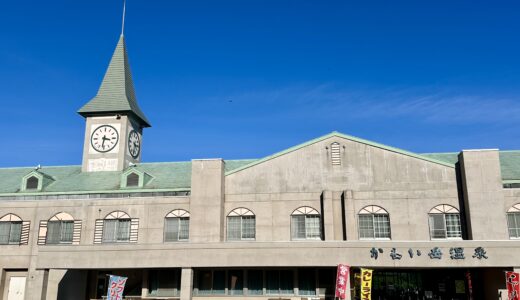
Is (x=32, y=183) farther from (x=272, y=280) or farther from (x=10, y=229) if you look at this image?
(x=272, y=280)

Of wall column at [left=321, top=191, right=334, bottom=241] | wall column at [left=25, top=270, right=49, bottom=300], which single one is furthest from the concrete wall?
wall column at [left=25, top=270, right=49, bottom=300]

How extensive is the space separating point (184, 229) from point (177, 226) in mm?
566

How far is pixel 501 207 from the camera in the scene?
32125 mm

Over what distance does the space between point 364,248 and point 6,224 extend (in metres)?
26.9

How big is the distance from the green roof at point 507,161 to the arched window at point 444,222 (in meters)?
4.09

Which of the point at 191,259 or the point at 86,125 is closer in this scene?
the point at 191,259

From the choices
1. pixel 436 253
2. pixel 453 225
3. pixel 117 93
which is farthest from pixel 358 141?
pixel 117 93

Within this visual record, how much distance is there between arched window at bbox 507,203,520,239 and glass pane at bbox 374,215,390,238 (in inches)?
291

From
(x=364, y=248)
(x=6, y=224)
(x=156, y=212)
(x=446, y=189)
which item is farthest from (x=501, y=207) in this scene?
(x=6, y=224)

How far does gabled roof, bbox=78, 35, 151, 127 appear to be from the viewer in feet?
157

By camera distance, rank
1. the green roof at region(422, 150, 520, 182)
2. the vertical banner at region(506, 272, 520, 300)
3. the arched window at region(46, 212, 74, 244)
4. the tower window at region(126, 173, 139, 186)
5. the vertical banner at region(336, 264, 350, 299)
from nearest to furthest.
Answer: the vertical banner at region(506, 272, 520, 300) < the vertical banner at region(336, 264, 350, 299) < the green roof at region(422, 150, 520, 182) < the arched window at region(46, 212, 74, 244) < the tower window at region(126, 173, 139, 186)

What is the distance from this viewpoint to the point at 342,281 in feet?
94.9

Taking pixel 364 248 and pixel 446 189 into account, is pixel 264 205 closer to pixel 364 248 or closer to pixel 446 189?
pixel 364 248

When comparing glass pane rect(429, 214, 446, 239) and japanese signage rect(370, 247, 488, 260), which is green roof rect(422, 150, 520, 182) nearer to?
glass pane rect(429, 214, 446, 239)
